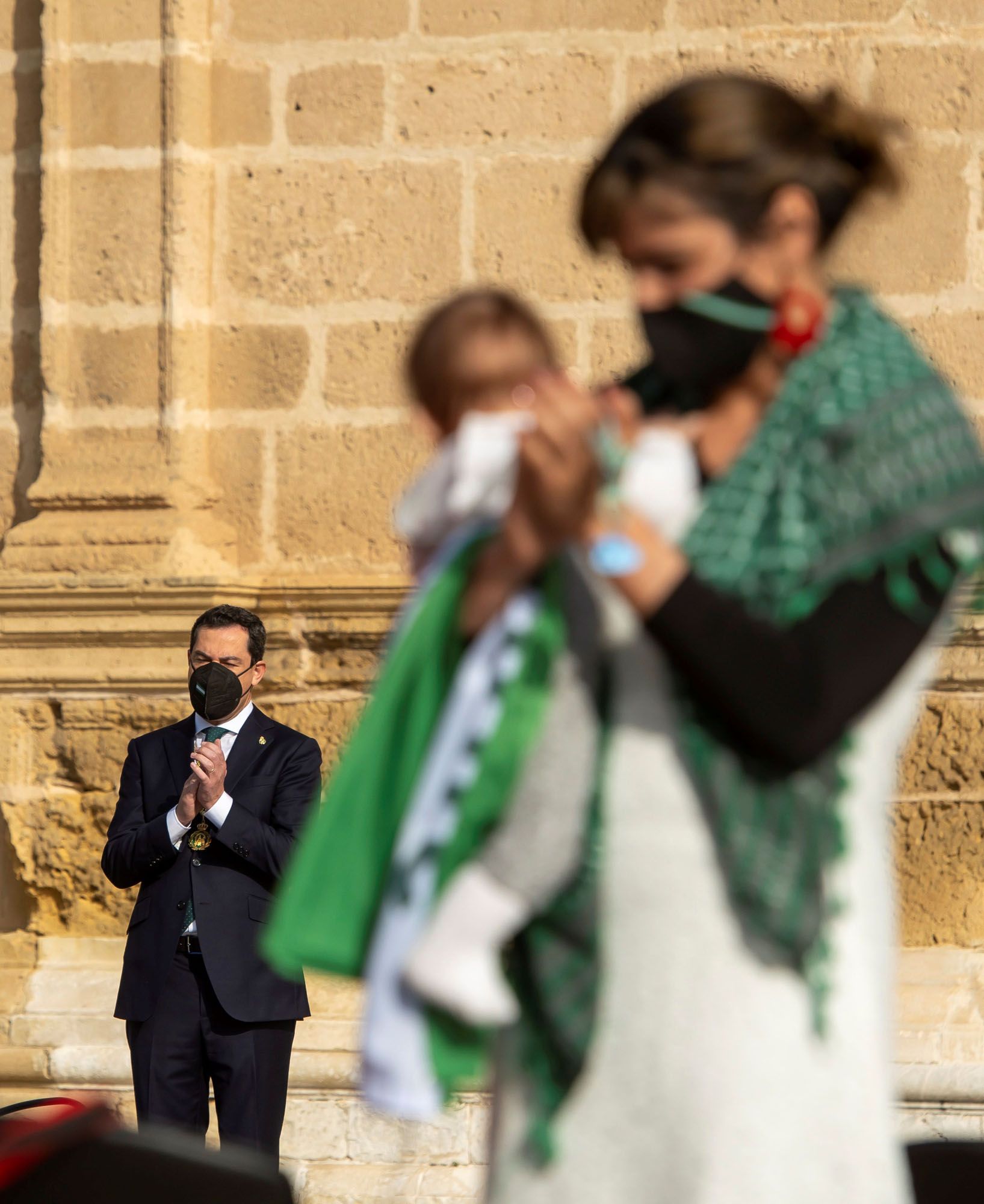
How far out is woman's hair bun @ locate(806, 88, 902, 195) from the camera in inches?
62.1

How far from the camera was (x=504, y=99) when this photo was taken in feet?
16.7

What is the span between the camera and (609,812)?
1432 mm

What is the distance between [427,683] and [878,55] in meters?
3.99

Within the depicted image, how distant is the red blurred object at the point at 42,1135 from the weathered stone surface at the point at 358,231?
10.9 feet

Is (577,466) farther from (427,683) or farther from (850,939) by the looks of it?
(850,939)

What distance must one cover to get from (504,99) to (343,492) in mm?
1204

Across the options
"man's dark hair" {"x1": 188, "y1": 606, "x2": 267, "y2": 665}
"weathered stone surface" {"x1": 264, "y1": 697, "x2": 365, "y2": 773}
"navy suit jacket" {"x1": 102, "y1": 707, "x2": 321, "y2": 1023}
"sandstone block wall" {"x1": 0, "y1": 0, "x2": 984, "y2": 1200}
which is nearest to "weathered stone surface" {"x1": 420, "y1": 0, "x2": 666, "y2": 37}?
"sandstone block wall" {"x1": 0, "y1": 0, "x2": 984, "y2": 1200}

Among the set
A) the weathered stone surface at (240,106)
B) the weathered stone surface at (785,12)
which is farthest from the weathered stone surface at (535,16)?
the weathered stone surface at (240,106)

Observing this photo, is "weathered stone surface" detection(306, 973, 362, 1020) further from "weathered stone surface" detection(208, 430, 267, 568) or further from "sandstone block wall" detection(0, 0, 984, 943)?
"weathered stone surface" detection(208, 430, 267, 568)

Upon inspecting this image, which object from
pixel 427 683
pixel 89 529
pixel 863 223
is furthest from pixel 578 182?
pixel 427 683

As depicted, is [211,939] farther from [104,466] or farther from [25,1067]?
[104,466]

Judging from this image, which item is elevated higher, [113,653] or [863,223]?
[863,223]

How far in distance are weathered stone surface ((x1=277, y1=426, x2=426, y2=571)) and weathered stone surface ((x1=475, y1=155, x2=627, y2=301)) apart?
58cm

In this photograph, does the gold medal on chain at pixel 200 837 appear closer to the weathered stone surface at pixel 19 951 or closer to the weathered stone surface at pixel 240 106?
the weathered stone surface at pixel 19 951
